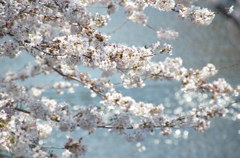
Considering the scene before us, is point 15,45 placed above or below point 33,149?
above

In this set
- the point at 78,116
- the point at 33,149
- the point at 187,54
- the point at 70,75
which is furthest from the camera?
the point at 187,54

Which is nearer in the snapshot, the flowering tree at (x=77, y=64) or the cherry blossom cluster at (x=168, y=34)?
the flowering tree at (x=77, y=64)

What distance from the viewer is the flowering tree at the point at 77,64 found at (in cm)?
72

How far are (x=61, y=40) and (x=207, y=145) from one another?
115 inches

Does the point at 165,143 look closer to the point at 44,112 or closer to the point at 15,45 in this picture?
the point at 44,112

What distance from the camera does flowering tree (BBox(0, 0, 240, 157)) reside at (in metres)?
0.72

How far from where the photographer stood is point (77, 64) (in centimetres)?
77

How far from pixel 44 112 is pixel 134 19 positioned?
0.79m

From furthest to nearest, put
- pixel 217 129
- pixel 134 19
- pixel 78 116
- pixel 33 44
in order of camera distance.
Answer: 1. pixel 217 129
2. pixel 134 19
3. pixel 78 116
4. pixel 33 44

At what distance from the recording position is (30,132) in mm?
886

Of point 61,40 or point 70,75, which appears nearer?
point 61,40

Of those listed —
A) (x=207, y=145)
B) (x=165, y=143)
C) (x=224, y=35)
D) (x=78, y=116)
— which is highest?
(x=78, y=116)

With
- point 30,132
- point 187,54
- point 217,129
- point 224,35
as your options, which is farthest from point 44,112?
point 224,35

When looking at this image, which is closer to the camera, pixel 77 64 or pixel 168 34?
pixel 77 64
